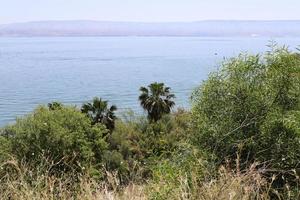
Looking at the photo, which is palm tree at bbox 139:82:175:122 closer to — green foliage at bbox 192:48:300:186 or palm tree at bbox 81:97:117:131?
palm tree at bbox 81:97:117:131

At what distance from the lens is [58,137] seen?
949 inches

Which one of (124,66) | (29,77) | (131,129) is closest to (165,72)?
(124,66)

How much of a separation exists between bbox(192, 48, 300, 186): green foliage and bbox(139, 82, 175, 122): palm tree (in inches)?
1181

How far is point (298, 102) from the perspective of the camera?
35.6 ft

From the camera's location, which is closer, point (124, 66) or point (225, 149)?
point (225, 149)

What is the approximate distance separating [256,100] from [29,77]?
379 feet

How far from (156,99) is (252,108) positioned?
103 ft

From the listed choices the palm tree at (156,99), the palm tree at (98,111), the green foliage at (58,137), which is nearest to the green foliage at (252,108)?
the green foliage at (58,137)

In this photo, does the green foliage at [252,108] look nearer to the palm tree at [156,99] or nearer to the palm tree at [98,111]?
the palm tree at [98,111]

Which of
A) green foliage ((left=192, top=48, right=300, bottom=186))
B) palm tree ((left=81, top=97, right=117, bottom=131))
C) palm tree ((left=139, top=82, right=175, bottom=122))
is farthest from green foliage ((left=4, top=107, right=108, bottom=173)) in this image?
palm tree ((left=139, top=82, right=175, bottom=122))

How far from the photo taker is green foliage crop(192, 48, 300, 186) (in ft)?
32.3

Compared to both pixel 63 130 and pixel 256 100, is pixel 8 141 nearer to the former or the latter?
pixel 63 130

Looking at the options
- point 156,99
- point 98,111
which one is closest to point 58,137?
point 98,111

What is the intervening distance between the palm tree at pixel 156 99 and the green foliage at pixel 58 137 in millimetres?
14518
